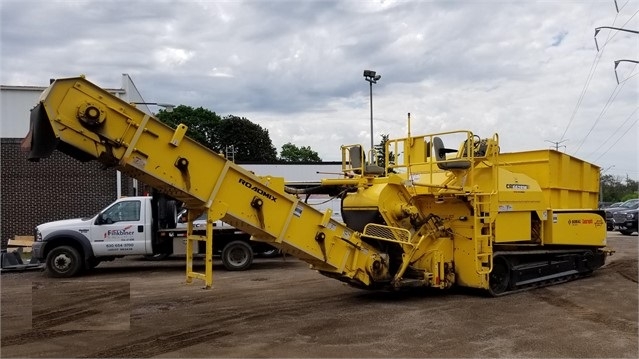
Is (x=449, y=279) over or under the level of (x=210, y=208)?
under

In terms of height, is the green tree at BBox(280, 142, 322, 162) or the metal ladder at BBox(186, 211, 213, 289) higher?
the green tree at BBox(280, 142, 322, 162)

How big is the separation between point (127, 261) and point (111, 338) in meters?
11.3

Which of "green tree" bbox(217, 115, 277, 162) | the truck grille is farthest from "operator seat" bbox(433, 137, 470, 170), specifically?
"green tree" bbox(217, 115, 277, 162)

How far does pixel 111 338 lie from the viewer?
7551 mm

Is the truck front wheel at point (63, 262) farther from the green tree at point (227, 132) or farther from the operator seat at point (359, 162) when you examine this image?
the green tree at point (227, 132)

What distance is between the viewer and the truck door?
14844mm

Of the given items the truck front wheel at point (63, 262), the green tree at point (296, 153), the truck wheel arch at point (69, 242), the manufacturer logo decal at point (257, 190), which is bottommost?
the truck front wheel at point (63, 262)

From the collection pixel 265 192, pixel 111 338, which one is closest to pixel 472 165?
pixel 265 192

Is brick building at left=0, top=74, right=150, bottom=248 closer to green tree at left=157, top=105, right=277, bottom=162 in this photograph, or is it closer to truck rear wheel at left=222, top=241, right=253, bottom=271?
truck rear wheel at left=222, top=241, right=253, bottom=271

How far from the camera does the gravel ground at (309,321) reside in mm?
7000

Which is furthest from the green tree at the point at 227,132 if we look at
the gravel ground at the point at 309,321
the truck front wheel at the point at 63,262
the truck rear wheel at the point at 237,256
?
the gravel ground at the point at 309,321

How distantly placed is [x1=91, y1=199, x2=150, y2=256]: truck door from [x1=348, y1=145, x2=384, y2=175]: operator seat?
697 centimetres

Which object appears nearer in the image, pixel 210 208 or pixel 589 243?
pixel 210 208

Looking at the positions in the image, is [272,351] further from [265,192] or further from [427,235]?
[427,235]
